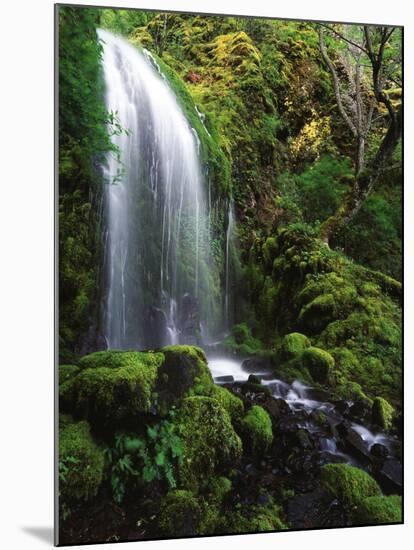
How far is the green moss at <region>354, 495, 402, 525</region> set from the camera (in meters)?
5.64

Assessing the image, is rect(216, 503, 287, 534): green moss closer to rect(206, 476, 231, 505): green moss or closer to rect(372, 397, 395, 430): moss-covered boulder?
rect(206, 476, 231, 505): green moss

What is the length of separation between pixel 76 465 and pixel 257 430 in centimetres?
125

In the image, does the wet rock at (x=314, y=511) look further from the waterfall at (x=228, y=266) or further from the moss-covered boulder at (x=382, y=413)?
the waterfall at (x=228, y=266)

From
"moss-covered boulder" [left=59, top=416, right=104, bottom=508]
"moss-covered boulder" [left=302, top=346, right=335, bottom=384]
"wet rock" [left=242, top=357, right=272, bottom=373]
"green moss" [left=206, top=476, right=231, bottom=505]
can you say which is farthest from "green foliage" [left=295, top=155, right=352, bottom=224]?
"moss-covered boulder" [left=59, top=416, right=104, bottom=508]

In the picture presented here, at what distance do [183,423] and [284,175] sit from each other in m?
1.93

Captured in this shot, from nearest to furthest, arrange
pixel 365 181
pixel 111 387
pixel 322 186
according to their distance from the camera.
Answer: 1. pixel 111 387
2. pixel 322 186
3. pixel 365 181

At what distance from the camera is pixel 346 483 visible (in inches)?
219

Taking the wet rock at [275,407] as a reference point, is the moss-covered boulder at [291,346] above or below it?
above

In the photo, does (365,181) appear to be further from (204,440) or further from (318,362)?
(204,440)

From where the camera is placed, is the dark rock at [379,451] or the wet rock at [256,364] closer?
the wet rock at [256,364]

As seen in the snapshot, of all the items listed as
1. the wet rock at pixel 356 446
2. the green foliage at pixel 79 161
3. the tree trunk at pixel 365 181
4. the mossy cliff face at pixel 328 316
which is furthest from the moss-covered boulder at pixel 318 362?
the green foliage at pixel 79 161

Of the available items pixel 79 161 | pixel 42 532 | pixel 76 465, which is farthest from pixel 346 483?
pixel 79 161

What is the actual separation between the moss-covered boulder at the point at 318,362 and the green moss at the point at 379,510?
35.7 inches

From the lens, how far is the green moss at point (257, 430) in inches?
213
